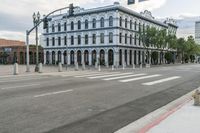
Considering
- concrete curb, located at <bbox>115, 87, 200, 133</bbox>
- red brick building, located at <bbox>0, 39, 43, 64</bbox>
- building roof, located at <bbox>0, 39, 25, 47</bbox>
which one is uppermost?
building roof, located at <bbox>0, 39, 25, 47</bbox>

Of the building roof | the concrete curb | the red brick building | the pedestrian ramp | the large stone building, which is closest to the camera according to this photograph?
the concrete curb

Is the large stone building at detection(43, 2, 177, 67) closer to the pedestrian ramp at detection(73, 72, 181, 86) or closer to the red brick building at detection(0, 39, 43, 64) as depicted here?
the red brick building at detection(0, 39, 43, 64)

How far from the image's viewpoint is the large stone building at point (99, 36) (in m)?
56.2

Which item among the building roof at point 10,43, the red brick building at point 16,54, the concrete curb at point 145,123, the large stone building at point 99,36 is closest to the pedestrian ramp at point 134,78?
the concrete curb at point 145,123

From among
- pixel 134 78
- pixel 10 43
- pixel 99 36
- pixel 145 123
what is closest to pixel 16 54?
pixel 99 36

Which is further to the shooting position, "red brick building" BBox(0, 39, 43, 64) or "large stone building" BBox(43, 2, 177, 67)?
"red brick building" BBox(0, 39, 43, 64)

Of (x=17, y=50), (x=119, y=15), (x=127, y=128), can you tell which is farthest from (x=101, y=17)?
(x=127, y=128)

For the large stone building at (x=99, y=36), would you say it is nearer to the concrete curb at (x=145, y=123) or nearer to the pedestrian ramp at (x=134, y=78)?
the pedestrian ramp at (x=134, y=78)

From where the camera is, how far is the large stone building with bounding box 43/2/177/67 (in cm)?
5622

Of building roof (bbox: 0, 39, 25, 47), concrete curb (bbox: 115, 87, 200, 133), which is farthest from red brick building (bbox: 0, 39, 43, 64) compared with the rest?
concrete curb (bbox: 115, 87, 200, 133)

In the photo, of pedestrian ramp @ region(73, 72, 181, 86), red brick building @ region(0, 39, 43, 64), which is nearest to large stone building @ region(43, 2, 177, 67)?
red brick building @ region(0, 39, 43, 64)

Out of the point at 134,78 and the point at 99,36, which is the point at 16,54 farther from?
the point at 134,78

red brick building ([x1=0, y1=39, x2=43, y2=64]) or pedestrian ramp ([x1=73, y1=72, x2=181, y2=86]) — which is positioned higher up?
red brick building ([x1=0, y1=39, x2=43, y2=64])

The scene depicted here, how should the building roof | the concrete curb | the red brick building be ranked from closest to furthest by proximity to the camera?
the concrete curb < the red brick building < the building roof
